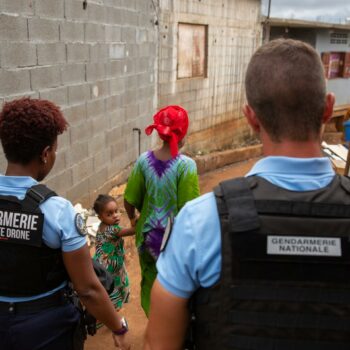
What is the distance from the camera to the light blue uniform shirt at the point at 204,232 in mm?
1201

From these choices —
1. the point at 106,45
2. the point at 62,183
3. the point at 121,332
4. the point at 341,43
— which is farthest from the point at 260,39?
the point at 121,332

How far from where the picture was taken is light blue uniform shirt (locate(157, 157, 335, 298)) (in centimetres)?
120

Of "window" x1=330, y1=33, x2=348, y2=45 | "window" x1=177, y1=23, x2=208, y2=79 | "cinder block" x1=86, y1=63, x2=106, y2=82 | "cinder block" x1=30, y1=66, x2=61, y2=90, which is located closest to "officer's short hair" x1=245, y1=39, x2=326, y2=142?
"cinder block" x1=30, y1=66, x2=61, y2=90

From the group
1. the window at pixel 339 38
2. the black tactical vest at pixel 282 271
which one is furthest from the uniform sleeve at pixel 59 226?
the window at pixel 339 38

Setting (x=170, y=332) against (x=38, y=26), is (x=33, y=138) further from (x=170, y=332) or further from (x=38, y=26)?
(x=38, y=26)

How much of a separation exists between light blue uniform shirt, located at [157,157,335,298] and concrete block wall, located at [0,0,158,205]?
9.17ft

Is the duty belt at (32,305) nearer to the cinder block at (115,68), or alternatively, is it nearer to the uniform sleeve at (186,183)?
the uniform sleeve at (186,183)

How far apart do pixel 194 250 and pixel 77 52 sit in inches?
164

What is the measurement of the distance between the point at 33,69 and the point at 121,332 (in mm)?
2733

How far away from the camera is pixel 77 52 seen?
4.93 meters

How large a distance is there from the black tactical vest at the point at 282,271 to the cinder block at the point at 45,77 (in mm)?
3340

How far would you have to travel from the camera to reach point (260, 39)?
41.8 ft

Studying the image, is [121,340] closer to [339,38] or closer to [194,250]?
[194,250]

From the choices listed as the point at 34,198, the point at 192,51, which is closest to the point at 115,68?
the point at 192,51
